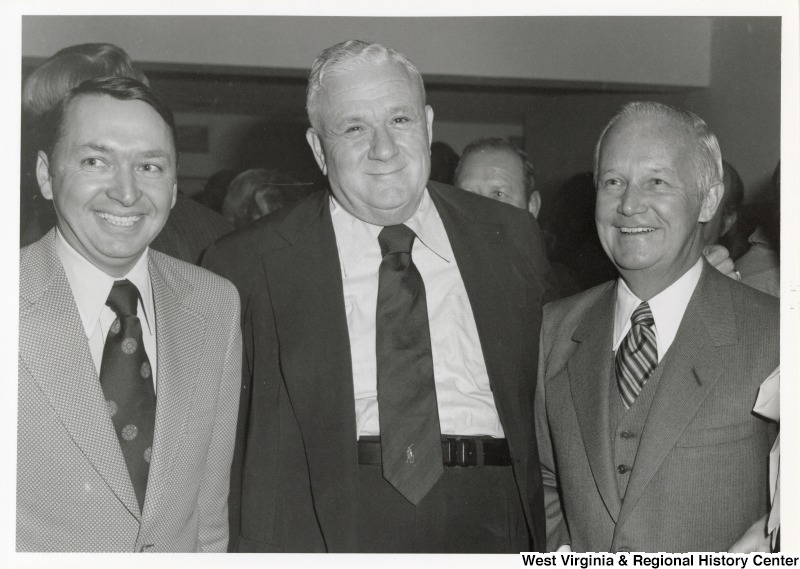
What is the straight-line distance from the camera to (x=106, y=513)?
1.65 metres

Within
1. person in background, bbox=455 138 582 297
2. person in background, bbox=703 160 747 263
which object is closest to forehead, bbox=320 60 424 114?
person in background, bbox=455 138 582 297

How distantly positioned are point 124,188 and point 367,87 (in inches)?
Answer: 23.4

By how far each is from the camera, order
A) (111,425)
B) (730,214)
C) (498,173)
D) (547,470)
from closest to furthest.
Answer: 1. (111,425)
2. (547,470)
3. (730,214)
4. (498,173)

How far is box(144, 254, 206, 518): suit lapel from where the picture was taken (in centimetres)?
168

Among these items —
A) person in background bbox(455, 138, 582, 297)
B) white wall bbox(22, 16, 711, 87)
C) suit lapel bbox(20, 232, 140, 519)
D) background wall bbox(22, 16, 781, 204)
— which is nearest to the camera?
suit lapel bbox(20, 232, 140, 519)

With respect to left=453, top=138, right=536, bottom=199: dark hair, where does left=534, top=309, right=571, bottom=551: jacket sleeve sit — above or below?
below

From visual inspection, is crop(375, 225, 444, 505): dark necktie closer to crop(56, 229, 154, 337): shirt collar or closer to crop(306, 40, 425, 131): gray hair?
crop(306, 40, 425, 131): gray hair

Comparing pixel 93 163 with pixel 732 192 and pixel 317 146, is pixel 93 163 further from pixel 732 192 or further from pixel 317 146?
pixel 732 192

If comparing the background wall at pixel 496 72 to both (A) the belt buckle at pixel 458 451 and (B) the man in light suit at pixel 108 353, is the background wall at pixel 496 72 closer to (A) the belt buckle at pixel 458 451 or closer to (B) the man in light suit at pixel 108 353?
(B) the man in light suit at pixel 108 353

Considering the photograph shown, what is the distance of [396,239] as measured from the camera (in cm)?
190

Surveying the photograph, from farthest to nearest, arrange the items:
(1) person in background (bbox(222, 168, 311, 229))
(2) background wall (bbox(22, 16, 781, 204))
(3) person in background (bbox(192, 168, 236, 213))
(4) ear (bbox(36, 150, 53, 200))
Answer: (3) person in background (bbox(192, 168, 236, 213))
(1) person in background (bbox(222, 168, 311, 229))
(2) background wall (bbox(22, 16, 781, 204))
(4) ear (bbox(36, 150, 53, 200))

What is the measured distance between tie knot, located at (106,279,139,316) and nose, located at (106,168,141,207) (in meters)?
0.18

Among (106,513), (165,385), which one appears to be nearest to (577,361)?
(165,385)

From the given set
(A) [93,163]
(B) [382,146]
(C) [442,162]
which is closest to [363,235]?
(B) [382,146]
